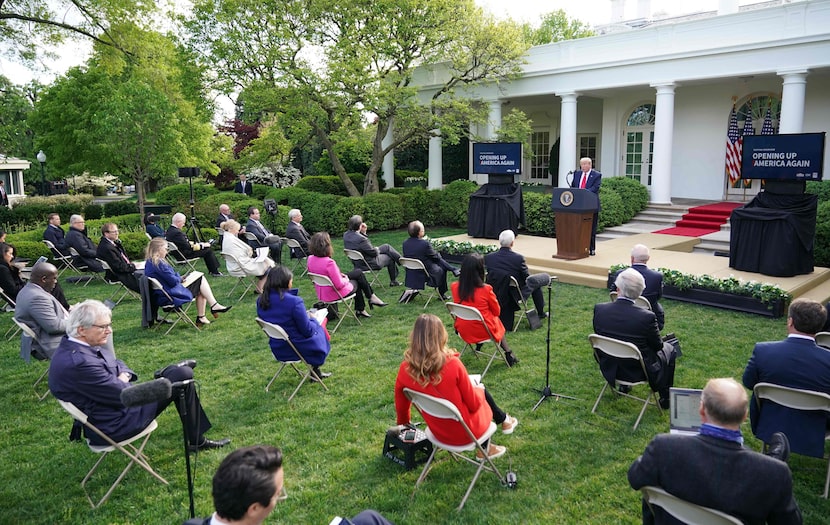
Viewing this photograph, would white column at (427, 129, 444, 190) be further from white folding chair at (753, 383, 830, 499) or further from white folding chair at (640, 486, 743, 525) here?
white folding chair at (640, 486, 743, 525)

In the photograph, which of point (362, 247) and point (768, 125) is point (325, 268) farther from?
point (768, 125)

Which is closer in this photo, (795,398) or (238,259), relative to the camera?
(795,398)

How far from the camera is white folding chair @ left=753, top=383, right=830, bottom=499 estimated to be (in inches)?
148

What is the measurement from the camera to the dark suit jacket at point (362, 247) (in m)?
10.0

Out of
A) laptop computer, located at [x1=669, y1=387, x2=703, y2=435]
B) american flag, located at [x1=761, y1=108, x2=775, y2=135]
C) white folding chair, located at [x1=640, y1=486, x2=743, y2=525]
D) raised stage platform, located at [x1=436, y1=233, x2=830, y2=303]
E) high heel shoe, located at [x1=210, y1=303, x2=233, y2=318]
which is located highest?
american flag, located at [x1=761, y1=108, x2=775, y2=135]

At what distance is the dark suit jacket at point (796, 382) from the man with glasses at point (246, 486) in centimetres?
335

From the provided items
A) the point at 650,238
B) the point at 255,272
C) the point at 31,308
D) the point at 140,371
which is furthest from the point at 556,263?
the point at 31,308

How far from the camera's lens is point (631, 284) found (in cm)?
511

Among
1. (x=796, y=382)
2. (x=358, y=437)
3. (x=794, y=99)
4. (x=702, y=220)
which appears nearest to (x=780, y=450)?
(x=796, y=382)

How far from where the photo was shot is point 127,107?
1633cm

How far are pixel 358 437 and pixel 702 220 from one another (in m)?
13.6

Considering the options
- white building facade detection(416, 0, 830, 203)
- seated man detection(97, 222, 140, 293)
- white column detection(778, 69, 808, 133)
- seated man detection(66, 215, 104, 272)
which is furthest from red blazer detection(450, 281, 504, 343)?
white building facade detection(416, 0, 830, 203)

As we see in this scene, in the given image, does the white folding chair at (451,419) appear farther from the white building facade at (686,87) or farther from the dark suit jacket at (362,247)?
the white building facade at (686,87)

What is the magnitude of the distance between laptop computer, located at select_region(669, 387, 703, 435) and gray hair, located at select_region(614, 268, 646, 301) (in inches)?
59.3
